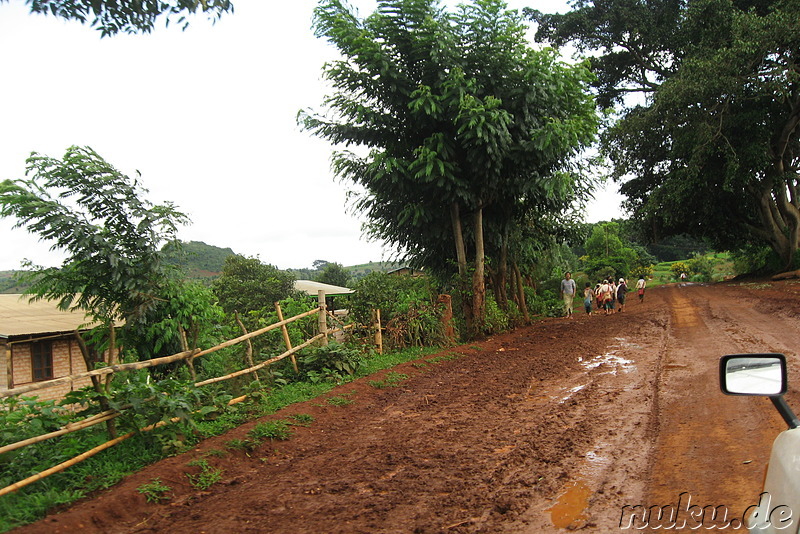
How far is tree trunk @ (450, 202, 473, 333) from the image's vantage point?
1440 centimetres

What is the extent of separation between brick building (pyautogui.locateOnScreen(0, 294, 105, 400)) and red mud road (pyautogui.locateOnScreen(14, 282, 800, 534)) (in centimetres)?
1074

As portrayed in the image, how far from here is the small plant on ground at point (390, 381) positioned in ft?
28.6

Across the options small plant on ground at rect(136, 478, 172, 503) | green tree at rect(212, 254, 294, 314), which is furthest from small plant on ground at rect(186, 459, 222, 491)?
green tree at rect(212, 254, 294, 314)

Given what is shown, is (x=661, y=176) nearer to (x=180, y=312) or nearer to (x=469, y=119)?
(x=469, y=119)

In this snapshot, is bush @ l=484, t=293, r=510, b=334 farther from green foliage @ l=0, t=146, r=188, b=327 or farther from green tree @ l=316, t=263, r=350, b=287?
green tree @ l=316, t=263, r=350, b=287

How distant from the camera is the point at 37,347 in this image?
51.9 feet

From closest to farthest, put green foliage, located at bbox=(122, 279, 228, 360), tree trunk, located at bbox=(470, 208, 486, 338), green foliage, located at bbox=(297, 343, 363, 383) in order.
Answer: green foliage, located at bbox=(122, 279, 228, 360)
green foliage, located at bbox=(297, 343, 363, 383)
tree trunk, located at bbox=(470, 208, 486, 338)

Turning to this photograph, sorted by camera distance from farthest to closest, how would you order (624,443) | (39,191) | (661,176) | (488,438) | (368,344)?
1. (661,176)
2. (368,344)
3. (39,191)
4. (488,438)
5. (624,443)

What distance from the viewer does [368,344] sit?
11727 millimetres

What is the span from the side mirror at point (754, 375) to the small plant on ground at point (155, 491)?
4352 mm

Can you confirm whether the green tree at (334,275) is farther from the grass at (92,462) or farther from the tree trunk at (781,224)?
the grass at (92,462)

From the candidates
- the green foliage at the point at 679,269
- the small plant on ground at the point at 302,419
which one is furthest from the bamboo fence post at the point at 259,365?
the green foliage at the point at 679,269

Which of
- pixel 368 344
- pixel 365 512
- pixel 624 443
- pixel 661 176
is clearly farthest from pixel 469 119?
pixel 661 176

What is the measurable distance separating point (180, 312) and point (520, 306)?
1203 cm
